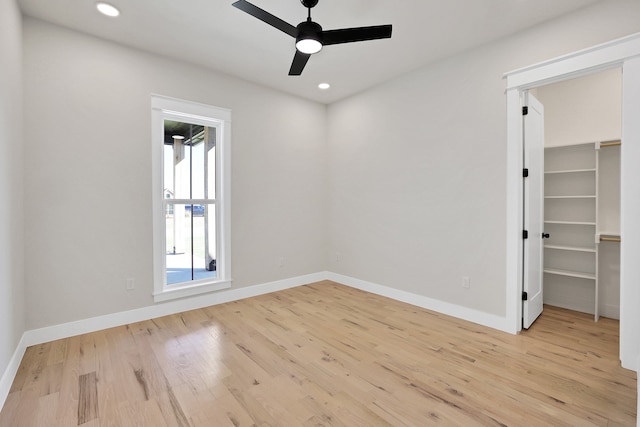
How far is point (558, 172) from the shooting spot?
3549 millimetres

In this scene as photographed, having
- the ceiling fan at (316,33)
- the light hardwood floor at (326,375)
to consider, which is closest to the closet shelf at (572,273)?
the light hardwood floor at (326,375)

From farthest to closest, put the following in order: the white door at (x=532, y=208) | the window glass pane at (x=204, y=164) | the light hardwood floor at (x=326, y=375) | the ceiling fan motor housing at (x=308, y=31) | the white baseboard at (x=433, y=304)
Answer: the window glass pane at (x=204, y=164)
the white baseboard at (x=433, y=304)
the white door at (x=532, y=208)
the ceiling fan motor housing at (x=308, y=31)
the light hardwood floor at (x=326, y=375)

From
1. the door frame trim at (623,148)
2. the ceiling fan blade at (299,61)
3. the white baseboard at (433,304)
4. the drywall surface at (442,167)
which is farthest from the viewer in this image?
the white baseboard at (433,304)

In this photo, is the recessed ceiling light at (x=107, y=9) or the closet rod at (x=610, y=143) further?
the closet rod at (x=610, y=143)

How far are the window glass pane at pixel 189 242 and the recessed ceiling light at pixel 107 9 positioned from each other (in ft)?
6.05

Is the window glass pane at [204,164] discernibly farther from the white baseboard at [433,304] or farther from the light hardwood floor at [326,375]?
the white baseboard at [433,304]

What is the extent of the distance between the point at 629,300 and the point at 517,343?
882 millimetres

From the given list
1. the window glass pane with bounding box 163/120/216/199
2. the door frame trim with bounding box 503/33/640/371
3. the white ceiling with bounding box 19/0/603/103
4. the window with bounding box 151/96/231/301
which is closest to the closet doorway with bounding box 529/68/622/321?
the door frame trim with bounding box 503/33/640/371

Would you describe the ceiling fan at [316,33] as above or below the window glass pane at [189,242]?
above

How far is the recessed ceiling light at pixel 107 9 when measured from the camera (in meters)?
2.50

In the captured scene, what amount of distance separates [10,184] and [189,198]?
162cm

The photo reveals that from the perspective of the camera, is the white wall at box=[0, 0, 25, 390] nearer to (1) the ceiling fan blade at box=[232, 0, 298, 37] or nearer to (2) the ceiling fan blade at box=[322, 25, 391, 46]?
(1) the ceiling fan blade at box=[232, 0, 298, 37]

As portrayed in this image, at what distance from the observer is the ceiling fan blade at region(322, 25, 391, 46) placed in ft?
7.10

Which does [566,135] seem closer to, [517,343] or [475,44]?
[475,44]
